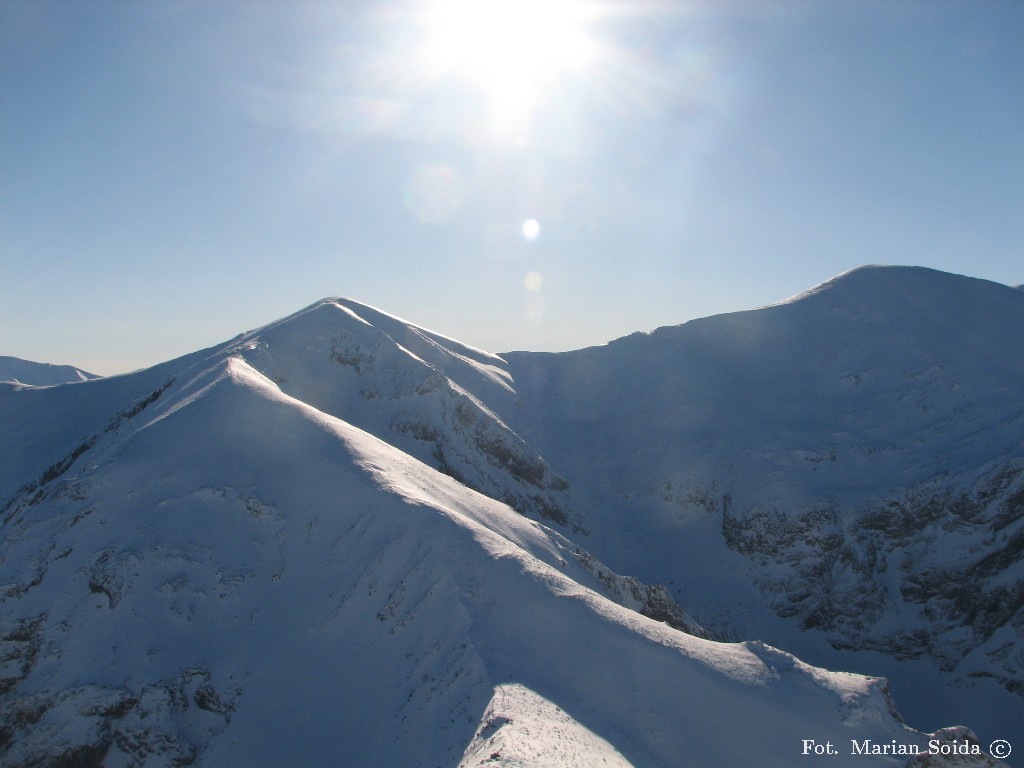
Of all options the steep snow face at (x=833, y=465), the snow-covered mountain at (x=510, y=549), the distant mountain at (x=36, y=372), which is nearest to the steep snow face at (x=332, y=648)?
the snow-covered mountain at (x=510, y=549)

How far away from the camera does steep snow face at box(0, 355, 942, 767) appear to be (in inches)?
778

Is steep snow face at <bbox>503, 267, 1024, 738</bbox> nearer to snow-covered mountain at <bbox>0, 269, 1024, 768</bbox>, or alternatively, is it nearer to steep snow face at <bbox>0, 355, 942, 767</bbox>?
snow-covered mountain at <bbox>0, 269, 1024, 768</bbox>

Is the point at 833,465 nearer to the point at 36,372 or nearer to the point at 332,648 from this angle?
the point at 332,648

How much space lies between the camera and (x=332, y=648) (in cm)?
2441

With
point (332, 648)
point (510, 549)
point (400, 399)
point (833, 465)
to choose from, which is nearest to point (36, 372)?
point (400, 399)

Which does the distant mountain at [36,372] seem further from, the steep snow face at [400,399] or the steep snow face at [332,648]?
the steep snow face at [332,648]

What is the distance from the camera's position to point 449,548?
26.2 metres

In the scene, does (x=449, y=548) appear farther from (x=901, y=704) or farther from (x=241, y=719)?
(x=901, y=704)

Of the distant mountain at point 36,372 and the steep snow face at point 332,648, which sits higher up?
the distant mountain at point 36,372

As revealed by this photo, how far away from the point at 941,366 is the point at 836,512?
898 inches

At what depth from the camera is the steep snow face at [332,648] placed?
64.8 feet

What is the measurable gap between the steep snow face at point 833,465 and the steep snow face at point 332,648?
25045 millimetres

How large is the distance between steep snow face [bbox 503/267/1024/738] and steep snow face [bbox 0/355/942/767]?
25.0m

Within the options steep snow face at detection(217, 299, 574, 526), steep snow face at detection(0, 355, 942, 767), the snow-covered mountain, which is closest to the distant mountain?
the snow-covered mountain
